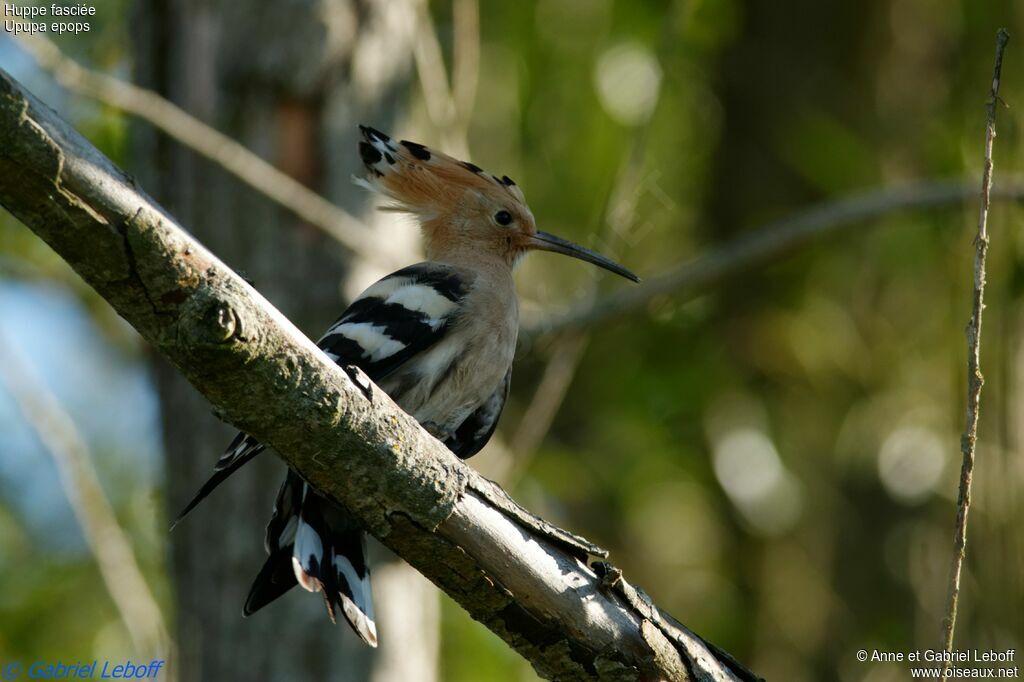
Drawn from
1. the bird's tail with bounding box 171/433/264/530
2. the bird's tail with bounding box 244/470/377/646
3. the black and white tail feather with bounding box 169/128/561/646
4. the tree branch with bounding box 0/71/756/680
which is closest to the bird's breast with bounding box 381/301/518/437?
the black and white tail feather with bounding box 169/128/561/646

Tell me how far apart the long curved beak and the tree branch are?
1.54 meters

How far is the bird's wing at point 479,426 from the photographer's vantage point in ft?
9.93

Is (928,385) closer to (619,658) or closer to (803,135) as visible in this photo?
(803,135)

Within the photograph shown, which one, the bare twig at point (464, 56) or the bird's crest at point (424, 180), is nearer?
the bird's crest at point (424, 180)

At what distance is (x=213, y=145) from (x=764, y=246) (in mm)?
1667

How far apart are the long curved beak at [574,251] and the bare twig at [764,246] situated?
13cm

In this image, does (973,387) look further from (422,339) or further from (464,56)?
(464,56)

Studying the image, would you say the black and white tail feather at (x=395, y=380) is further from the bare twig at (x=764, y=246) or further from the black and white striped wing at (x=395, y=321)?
the bare twig at (x=764, y=246)

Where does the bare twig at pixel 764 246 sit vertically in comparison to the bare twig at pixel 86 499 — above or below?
above

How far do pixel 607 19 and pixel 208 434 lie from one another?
Answer: 9.17 feet

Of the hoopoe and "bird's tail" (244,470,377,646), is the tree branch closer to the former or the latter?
the hoopoe

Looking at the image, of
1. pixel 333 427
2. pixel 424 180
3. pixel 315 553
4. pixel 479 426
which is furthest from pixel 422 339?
pixel 333 427

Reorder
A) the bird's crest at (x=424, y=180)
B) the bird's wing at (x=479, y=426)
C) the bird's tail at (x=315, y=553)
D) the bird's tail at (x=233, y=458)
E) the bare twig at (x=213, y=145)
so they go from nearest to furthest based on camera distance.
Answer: the bird's tail at (x=233, y=458)
the bird's tail at (x=315, y=553)
the bare twig at (x=213, y=145)
the bird's wing at (x=479, y=426)
the bird's crest at (x=424, y=180)

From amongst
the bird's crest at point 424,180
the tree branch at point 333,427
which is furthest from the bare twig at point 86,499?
the tree branch at point 333,427
